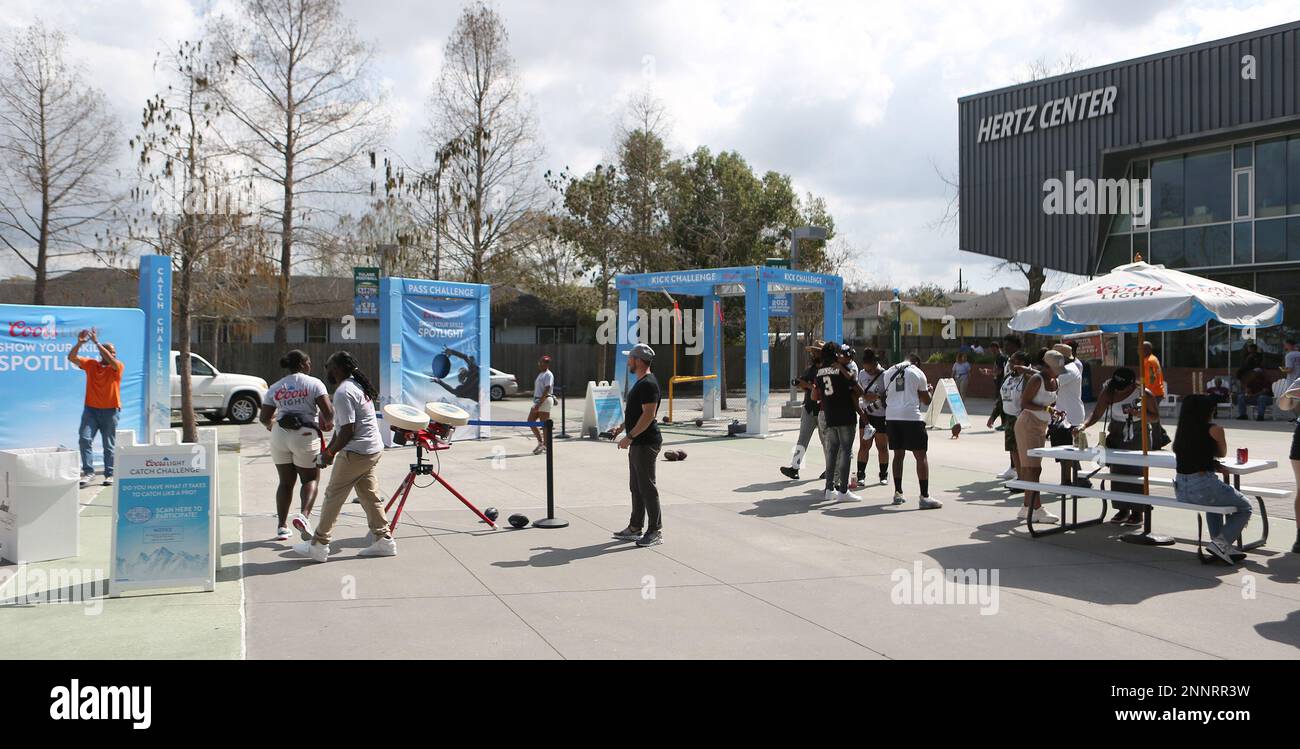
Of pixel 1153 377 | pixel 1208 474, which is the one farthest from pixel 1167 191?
pixel 1208 474

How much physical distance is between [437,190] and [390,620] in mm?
24289

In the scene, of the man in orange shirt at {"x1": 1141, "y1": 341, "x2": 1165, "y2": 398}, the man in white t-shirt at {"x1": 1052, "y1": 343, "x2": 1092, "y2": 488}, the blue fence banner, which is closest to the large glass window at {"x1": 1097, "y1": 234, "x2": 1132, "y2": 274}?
the man in orange shirt at {"x1": 1141, "y1": 341, "x2": 1165, "y2": 398}

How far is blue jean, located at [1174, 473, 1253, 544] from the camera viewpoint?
733 centimetres

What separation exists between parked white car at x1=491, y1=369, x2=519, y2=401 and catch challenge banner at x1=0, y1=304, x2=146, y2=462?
2028 cm

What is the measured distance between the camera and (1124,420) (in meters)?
9.52

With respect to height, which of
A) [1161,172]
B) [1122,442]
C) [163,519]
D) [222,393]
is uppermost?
[1161,172]

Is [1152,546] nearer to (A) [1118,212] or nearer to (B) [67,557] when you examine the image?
(B) [67,557]

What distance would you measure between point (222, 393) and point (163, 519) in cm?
1526

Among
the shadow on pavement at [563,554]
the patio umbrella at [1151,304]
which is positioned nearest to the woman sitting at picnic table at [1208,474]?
the patio umbrella at [1151,304]

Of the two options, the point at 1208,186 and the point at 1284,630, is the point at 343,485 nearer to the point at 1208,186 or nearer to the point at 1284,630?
the point at 1284,630

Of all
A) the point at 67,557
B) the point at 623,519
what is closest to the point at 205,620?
the point at 67,557

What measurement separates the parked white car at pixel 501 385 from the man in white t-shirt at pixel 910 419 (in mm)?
24083

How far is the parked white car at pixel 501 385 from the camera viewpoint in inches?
1318

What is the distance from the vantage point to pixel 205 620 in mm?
5918
